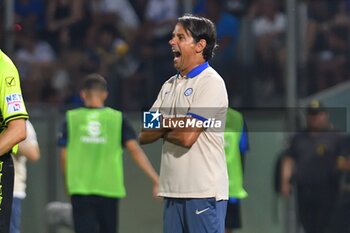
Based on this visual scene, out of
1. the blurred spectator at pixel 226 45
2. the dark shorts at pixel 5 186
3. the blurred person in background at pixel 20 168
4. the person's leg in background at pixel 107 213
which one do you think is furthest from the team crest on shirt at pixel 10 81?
the blurred spectator at pixel 226 45

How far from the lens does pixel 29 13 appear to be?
9992 millimetres

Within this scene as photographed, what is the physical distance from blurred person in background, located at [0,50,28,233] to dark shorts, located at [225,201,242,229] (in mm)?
4386

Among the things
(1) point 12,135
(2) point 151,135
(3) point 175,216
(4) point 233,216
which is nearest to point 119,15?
(4) point 233,216

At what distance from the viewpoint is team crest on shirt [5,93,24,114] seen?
17.4ft

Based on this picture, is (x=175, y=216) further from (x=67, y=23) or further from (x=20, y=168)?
(x=67, y=23)

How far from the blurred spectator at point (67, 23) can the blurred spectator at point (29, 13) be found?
0.25 feet

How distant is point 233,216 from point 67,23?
8.09 feet

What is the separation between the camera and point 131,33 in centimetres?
985

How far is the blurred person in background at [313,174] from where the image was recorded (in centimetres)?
998

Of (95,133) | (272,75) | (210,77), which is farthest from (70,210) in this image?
(210,77)

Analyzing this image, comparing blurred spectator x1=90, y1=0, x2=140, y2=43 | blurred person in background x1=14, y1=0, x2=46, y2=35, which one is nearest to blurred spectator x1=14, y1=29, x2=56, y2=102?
blurred person in background x1=14, y1=0, x2=46, y2=35

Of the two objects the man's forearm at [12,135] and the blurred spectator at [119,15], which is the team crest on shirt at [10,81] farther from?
the blurred spectator at [119,15]

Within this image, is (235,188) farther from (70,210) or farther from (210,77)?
(210,77)

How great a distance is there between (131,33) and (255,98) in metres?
1.34
